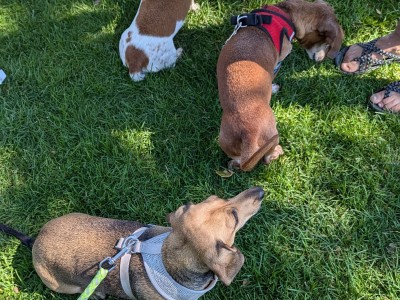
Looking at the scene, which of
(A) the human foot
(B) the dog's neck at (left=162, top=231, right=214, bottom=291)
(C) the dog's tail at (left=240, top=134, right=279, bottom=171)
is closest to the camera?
(B) the dog's neck at (left=162, top=231, right=214, bottom=291)

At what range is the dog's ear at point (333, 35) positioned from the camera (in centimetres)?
369

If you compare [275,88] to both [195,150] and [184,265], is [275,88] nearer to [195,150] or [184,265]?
[195,150]

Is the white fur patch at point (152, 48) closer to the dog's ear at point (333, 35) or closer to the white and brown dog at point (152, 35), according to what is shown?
the white and brown dog at point (152, 35)

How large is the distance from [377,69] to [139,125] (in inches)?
91.3

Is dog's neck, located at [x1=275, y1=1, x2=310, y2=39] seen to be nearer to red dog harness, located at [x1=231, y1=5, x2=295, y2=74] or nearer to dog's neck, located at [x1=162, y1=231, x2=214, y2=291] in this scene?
red dog harness, located at [x1=231, y1=5, x2=295, y2=74]

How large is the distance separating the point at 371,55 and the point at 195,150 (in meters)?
1.86

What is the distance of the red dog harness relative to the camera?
3.51 meters

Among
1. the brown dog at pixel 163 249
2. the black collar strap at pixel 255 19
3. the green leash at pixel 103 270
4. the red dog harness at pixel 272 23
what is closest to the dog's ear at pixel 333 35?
the red dog harness at pixel 272 23

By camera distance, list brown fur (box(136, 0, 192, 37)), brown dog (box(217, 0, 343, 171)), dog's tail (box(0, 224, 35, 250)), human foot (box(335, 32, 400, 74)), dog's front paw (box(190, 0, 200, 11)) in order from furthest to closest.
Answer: dog's front paw (box(190, 0, 200, 11)) → brown fur (box(136, 0, 192, 37)) → human foot (box(335, 32, 400, 74)) → dog's tail (box(0, 224, 35, 250)) → brown dog (box(217, 0, 343, 171))

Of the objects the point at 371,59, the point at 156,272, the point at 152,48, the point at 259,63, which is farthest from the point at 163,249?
the point at 371,59

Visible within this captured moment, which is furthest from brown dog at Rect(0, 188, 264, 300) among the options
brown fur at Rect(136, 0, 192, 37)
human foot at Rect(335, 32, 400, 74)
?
brown fur at Rect(136, 0, 192, 37)

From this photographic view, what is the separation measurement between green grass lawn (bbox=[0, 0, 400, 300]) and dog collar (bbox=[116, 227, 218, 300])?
62cm

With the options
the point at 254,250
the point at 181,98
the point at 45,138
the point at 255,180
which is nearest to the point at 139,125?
the point at 181,98

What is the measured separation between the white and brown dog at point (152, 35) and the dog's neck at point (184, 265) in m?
2.01
